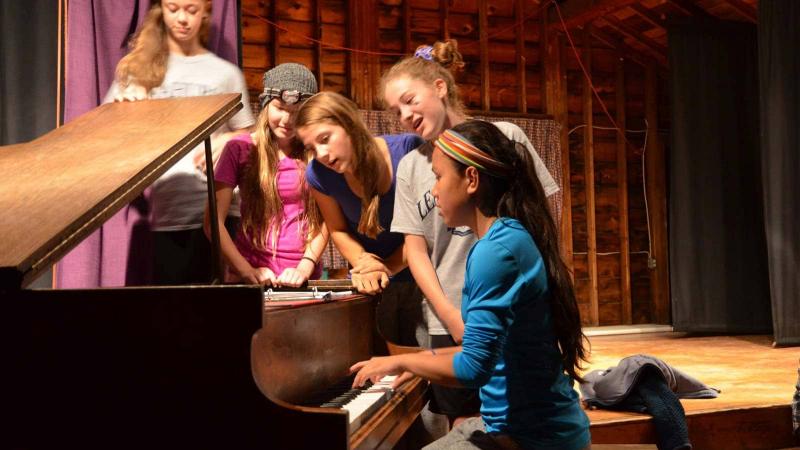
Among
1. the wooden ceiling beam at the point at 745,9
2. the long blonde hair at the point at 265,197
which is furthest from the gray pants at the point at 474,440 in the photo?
the wooden ceiling beam at the point at 745,9

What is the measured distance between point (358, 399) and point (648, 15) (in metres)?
A: 7.32

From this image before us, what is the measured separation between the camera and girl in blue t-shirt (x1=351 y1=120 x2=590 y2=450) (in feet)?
4.80

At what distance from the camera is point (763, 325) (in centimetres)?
715

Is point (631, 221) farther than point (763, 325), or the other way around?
point (631, 221)

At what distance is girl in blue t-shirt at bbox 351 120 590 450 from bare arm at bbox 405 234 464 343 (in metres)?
0.39

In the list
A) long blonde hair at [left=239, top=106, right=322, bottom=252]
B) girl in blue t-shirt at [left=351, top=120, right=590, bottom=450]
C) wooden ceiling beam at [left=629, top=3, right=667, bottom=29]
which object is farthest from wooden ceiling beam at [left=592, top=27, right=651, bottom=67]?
girl in blue t-shirt at [left=351, top=120, right=590, bottom=450]

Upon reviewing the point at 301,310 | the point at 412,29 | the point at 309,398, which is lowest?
the point at 309,398

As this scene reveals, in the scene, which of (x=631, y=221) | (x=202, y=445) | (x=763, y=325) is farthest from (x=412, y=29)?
(x=202, y=445)

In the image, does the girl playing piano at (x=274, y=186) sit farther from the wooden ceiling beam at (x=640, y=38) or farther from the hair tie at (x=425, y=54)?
the wooden ceiling beam at (x=640, y=38)

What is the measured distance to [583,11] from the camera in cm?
792

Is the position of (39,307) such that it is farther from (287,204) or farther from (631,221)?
(631,221)

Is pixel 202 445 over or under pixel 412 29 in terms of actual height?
under

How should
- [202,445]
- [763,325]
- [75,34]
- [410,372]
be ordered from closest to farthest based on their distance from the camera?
[202,445], [410,372], [75,34], [763,325]

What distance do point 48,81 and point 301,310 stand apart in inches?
82.3
